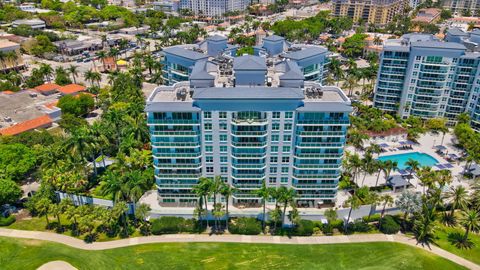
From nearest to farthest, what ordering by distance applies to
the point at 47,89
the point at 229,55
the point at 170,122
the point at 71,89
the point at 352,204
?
1. the point at 170,122
2. the point at 352,204
3. the point at 229,55
4. the point at 47,89
5. the point at 71,89

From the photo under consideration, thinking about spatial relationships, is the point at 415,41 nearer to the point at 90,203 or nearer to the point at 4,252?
the point at 90,203

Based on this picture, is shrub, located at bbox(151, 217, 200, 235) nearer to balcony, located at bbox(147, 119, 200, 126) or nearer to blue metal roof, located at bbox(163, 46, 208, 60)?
balcony, located at bbox(147, 119, 200, 126)

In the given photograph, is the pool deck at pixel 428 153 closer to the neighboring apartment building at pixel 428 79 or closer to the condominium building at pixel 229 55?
the neighboring apartment building at pixel 428 79

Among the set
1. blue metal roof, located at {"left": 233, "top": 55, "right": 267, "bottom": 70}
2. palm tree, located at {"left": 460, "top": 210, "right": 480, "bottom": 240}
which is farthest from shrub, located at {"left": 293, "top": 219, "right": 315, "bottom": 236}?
blue metal roof, located at {"left": 233, "top": 55, "right": 267, "bottom": 70}

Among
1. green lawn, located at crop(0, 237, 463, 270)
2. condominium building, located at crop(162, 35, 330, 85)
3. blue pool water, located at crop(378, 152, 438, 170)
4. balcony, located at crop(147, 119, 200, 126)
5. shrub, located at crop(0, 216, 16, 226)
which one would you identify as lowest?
green lawn, located at crop(0, 237, 463, 270)

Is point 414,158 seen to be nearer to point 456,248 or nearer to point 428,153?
point 428,153

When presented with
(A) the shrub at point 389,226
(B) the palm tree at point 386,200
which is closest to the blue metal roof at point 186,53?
(B) the palm tree at point 386,200

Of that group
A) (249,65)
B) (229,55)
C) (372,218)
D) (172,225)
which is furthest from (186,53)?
(372,218)
